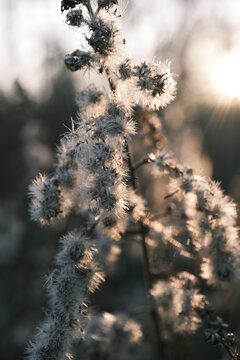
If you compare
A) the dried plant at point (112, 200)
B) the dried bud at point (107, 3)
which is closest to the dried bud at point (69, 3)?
the dried plant at point (112, 200)

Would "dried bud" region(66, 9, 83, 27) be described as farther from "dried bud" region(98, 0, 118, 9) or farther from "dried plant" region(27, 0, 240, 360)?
"dried bud" region(98, 0, 118, 9)

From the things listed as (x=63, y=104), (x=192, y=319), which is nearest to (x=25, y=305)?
(x=192, y=319)

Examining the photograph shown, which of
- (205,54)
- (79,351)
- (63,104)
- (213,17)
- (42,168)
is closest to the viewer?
(79,351)

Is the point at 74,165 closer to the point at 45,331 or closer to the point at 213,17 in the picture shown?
the point at 45,331

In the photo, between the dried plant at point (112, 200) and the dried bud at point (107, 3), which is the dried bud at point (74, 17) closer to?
the dried plant at point (112, 200)

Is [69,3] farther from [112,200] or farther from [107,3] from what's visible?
[112,200]

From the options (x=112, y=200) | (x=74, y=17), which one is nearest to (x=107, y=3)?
(x=74, y=17)

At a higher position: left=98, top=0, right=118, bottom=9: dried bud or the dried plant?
left=98, top=0, right=118, bottom=9: dried bud

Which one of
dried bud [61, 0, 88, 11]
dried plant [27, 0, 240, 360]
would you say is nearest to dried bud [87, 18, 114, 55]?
dried plant [27, 0, 240, 360]
